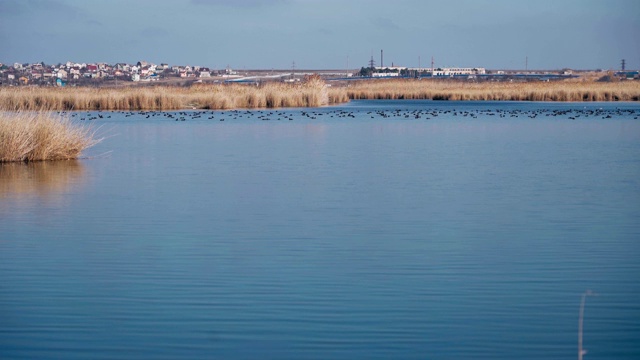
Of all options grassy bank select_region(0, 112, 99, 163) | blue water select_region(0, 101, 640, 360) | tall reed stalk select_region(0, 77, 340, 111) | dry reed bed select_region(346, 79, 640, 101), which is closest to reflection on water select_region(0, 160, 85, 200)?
blue water select_region(0, 101, 640, 360)

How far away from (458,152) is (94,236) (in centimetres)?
1164

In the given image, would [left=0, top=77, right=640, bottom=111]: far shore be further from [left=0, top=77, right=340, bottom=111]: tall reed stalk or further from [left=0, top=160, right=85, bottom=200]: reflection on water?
[left=0, top=160, right=85, bottom=200]: reflection on water

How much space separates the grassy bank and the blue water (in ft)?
1.85

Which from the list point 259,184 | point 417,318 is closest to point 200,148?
point 259,184

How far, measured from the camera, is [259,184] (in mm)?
14195

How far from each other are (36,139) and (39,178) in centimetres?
292

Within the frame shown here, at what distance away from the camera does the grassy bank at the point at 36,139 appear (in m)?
17.0

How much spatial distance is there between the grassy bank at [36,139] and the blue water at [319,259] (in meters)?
0.57

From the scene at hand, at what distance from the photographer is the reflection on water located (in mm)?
13297

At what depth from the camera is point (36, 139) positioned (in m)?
17.9

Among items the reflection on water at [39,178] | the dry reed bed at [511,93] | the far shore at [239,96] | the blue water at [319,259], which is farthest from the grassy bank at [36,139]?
the dry reed bed at [511,93]

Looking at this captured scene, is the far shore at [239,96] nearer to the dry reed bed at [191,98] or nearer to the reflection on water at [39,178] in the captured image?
the dry reed bed at [191,98]

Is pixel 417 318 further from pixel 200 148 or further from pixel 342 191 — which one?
pixel 200 148

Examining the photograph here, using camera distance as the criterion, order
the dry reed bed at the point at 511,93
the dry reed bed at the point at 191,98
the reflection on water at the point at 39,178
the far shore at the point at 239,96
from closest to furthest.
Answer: the reflection on water at the point at 39,178
the far shore at the point at 239,96
the dry reed bed at the point at 191,98
the dry reed bed at the point at 511,93
